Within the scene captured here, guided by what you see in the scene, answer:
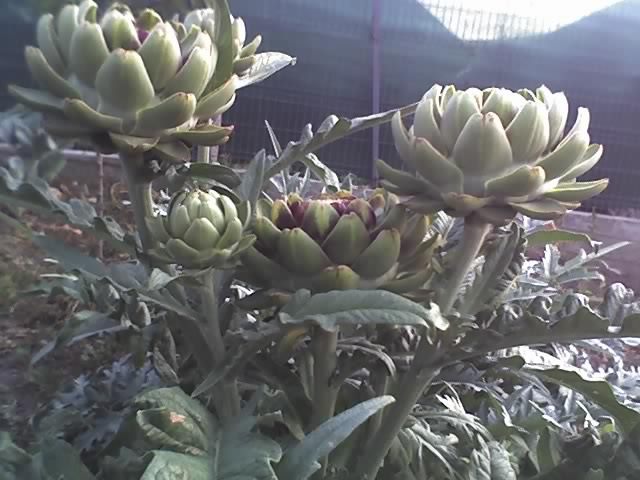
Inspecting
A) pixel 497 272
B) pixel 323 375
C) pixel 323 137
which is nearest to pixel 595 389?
pixel 497 272

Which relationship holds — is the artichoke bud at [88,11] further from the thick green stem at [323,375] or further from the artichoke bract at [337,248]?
the thick green stem at [323,375]

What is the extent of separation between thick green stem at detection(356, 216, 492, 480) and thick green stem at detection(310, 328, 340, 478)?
4cm

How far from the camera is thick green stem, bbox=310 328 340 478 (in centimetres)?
66

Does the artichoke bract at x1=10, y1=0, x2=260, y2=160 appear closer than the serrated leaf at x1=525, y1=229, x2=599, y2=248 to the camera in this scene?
Yes

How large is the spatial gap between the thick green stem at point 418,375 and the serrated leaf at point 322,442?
102 millimetres

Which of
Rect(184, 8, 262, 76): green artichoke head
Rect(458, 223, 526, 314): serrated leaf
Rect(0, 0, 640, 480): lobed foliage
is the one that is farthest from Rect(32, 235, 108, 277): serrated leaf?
Rect(458, 223, 526, 314): serrated leaf

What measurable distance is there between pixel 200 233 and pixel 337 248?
0.11 meters

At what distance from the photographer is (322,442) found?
550mm

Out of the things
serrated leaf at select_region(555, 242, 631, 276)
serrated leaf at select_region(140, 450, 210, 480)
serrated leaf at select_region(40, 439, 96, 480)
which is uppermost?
serrated leaf at select_region(140, 450, 210, 480)

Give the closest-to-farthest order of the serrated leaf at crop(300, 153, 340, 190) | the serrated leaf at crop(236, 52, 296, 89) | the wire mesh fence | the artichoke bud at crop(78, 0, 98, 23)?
1. the artichoke bud at crop(78, 0, 98, 23)
2. the serrated leaf at crop(236, 52, 296, 89)
3. the serrated leaf at crop(300, 153, 340, 190)
4. the wire mesh fence

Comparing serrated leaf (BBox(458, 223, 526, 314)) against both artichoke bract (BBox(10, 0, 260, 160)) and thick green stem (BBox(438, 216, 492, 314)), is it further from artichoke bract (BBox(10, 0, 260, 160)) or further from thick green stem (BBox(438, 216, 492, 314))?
artichoke bract (BBox(10, 0, 260, 160))

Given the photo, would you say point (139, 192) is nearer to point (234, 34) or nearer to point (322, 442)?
point (234, 34)

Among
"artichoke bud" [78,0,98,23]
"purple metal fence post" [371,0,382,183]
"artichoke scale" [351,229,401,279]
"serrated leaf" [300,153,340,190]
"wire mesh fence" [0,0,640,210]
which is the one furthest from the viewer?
"purple metal fence post" [371,0,382,183]

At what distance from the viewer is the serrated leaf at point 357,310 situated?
0.54 metres
